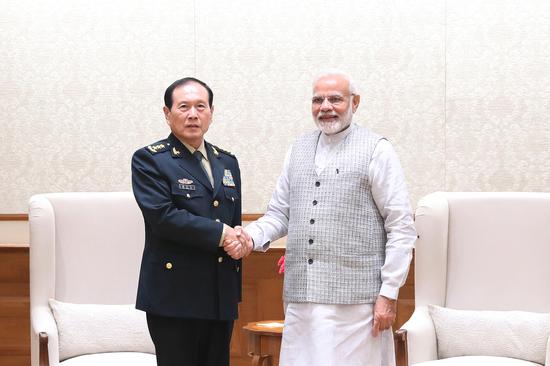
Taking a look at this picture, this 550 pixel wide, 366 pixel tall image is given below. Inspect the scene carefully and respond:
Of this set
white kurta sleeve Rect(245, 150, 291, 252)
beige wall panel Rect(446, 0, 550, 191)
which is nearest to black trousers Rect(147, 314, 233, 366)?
white kurta sleeve Rect(245, 150, 291, 252)

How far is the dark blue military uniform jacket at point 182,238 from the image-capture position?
122 inches

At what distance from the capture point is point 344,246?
10.5 feet

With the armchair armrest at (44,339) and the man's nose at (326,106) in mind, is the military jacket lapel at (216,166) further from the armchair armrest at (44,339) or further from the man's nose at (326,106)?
the armchair armrest at (44,339)

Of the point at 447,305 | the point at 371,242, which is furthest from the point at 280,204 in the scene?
the point at 447,305

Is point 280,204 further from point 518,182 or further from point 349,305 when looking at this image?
point 518,182

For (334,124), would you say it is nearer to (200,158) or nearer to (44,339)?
(200,158)

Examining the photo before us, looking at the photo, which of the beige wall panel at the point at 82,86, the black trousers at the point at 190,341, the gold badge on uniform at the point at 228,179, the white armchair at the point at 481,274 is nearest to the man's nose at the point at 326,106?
the gold badge on uniform at the point at 228,179

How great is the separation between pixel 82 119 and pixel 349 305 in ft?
8.29

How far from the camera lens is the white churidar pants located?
3.18m

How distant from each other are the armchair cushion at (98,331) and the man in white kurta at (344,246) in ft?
2.92

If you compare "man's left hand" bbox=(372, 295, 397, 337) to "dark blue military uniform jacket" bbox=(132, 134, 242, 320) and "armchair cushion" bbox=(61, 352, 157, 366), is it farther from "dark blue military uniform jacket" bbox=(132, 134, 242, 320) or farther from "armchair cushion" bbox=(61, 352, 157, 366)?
"armchair cushion" bbox=(61, 352, 157, 366)

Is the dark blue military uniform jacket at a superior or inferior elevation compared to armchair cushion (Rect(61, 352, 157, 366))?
superior

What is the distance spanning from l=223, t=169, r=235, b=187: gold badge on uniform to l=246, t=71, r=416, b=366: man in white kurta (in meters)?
0.24

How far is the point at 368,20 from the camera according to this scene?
16.7 ft
